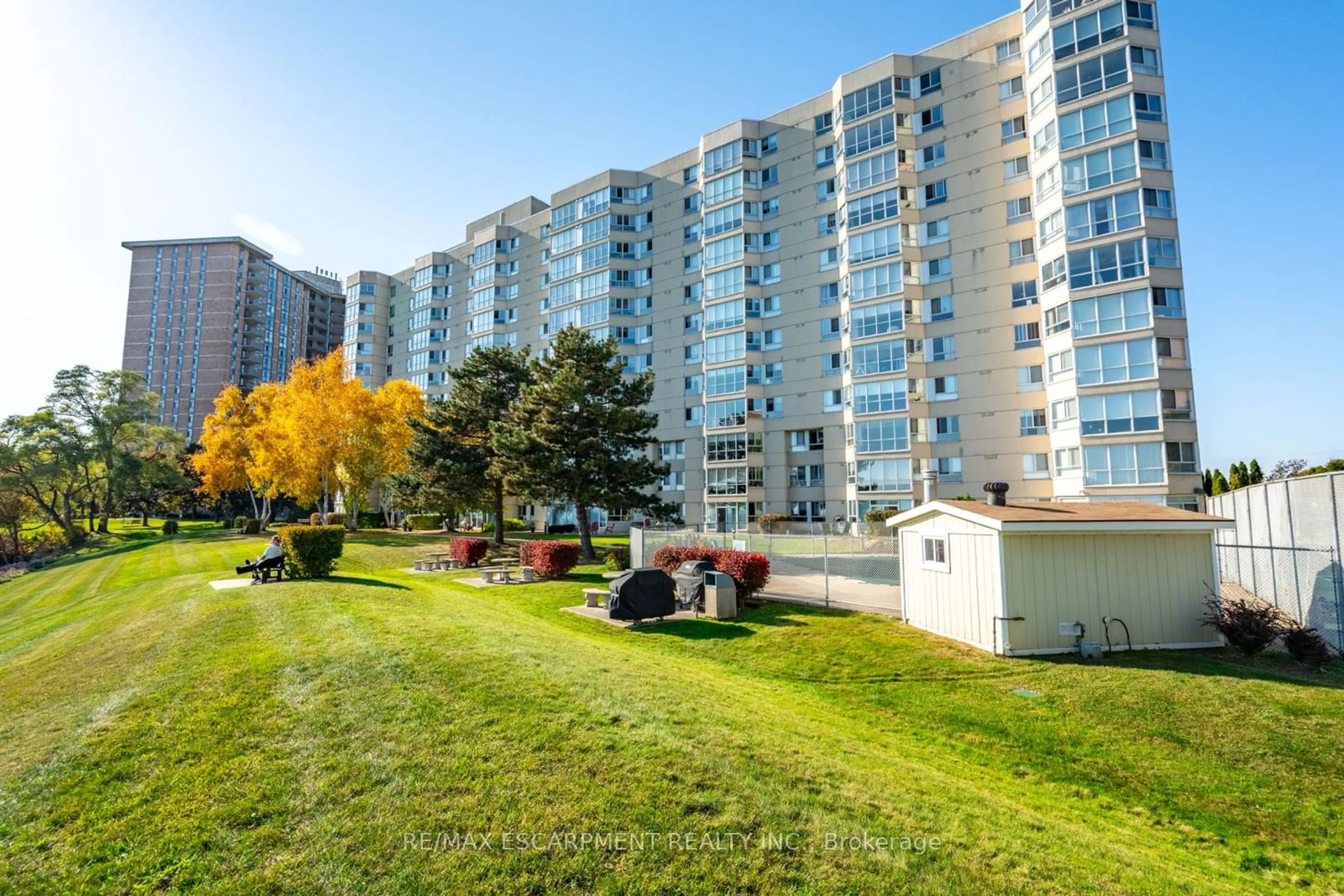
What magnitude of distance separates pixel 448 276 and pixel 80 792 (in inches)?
3026

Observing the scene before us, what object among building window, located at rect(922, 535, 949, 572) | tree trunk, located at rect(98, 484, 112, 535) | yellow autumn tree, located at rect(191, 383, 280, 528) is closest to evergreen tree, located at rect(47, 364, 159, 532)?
tree trunk, located at rect(98, 484, 112, 535)

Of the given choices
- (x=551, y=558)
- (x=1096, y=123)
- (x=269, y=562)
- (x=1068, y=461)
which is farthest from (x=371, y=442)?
(x=1096, y=123)

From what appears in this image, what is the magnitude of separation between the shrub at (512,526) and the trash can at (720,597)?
117 feet

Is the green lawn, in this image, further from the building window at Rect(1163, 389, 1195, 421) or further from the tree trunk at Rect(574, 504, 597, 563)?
the building window at Rect(1163, 389, 1195, 421)

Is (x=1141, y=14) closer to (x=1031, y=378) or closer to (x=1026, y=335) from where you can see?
(x=1026, y=335)

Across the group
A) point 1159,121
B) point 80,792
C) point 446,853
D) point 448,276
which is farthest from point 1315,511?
point 448,276

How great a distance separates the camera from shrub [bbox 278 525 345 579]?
1806cm

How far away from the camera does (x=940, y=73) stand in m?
41.0

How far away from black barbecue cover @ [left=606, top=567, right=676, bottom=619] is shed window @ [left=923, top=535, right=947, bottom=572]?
6523 mm

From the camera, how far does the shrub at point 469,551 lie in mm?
27188

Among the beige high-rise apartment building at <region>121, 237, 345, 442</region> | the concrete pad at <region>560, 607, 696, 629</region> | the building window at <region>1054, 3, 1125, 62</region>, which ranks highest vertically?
the beige high-rise apartment building at <region>121, 237, 345, 442</region>

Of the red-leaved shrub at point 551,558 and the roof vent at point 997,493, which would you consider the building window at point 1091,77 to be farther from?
the red-leaved shrub at point 551,558

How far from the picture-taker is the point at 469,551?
89.1ft

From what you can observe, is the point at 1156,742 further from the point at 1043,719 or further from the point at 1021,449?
the point at 1021,449
